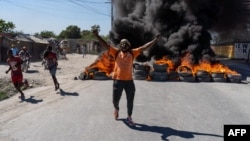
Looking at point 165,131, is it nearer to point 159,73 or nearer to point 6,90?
point 6,90

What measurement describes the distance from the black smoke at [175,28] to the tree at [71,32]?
62149mm

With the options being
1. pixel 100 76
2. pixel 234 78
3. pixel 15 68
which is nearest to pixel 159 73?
pixel 100 76

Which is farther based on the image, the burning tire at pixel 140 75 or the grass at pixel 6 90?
the burning tire at pixel 140 75

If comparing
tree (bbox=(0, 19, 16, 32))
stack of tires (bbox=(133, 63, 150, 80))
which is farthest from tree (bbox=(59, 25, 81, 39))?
stack of tires (bbox=(133, 63, 150, 80))

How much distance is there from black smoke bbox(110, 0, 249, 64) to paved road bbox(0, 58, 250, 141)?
8.71 meters

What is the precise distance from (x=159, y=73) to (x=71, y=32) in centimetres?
7428

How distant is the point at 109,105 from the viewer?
389 inches

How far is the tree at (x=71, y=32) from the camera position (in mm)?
88625

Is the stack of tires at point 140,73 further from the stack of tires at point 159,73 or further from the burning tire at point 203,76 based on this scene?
the burning tire at point 203,76

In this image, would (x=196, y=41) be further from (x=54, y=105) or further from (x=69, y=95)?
(x=54, y=105)

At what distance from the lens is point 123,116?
8.50 metres

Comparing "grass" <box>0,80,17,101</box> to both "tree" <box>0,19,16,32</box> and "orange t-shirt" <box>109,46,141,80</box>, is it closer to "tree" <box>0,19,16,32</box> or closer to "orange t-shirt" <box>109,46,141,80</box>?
"orange t-shirt" <box>109,46,141,80</box>

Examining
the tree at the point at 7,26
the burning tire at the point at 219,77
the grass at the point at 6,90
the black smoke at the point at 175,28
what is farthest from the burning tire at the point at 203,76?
the tree at the point at 7,26

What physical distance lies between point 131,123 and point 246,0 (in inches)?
1033
